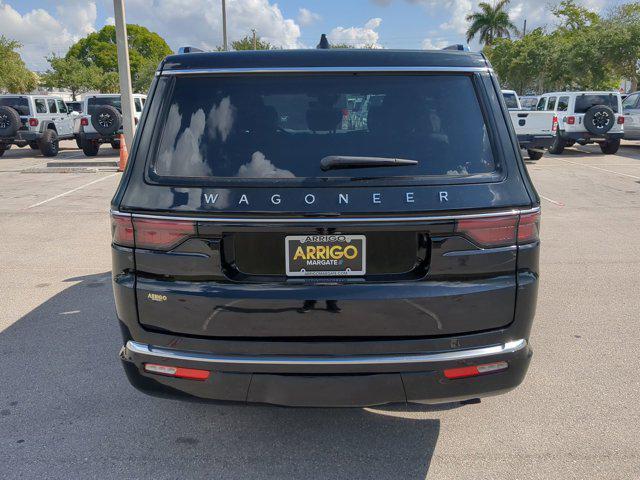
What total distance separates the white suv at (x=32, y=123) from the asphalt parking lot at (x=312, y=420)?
50.8 feet

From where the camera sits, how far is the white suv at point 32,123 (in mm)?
18656

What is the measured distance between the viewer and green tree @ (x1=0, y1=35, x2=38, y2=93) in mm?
44812

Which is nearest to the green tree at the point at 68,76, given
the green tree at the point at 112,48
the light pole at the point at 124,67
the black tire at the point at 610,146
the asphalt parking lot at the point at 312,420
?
the green tree at the point at 112,48

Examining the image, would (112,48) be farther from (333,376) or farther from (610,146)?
(333,376)

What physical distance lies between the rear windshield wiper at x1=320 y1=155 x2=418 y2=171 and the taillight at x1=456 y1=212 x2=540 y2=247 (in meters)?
0.35

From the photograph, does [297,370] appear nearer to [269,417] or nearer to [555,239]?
[269,417]

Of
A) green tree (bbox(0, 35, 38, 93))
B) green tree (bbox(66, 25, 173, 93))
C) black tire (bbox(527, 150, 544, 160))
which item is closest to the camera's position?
black tire (bbox(527, 150, 544, 160))

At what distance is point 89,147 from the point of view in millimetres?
18516

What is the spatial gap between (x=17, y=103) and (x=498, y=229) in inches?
848

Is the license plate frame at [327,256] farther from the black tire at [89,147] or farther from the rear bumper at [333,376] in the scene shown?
the black tire at [89,147]

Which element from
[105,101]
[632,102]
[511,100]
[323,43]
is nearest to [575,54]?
[632,102]

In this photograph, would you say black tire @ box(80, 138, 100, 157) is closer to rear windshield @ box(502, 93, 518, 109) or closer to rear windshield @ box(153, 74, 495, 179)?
rear windshield @ box(502, 93, 518, 109)

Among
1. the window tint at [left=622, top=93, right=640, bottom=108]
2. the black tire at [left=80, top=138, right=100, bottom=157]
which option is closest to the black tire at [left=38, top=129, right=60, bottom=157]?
the black tire at [left=80, top=138, right=100, bottom=157]

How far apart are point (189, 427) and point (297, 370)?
3.67ft
